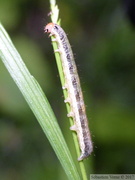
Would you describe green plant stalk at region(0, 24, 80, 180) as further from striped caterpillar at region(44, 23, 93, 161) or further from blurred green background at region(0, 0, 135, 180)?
blurred green background at region(0, 0, 135, 180)

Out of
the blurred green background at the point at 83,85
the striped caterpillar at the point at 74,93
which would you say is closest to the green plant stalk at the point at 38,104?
the striped caterpillar at the point at 74,93

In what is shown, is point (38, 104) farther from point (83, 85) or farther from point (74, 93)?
point (83, 85)

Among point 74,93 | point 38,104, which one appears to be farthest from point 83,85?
point 38,104

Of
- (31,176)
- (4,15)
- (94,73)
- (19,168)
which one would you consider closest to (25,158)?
(19,168)

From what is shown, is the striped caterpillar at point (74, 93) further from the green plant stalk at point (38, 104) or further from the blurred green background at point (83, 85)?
the blurred green background at point (83, 85)

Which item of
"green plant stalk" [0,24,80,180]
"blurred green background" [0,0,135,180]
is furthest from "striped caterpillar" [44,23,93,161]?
"blurred green background" [0,0,135,180]
